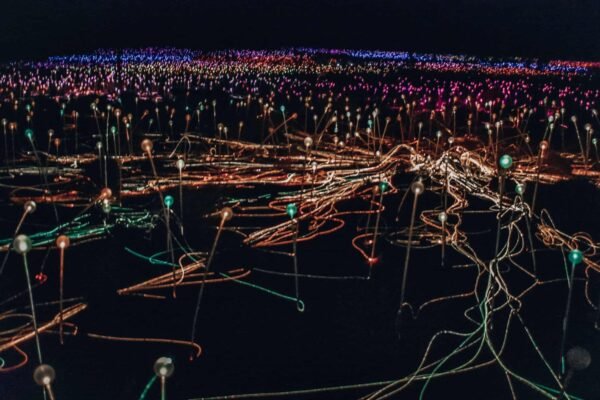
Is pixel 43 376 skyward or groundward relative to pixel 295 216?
skyward

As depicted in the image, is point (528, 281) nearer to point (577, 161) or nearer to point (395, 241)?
point (395, 241)

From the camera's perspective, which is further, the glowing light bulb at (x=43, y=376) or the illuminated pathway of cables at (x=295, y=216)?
the illuminated pathway of cables at (x=295, y=216)

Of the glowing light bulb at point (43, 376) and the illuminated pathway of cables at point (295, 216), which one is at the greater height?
the glowing light bulb at point (43, 376)

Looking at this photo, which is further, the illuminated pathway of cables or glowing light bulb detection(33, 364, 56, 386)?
the illuminated pathway of cables

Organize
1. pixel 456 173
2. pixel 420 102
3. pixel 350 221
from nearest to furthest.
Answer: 1. pixel 350 221
2. pixel 456 173
3. pixel 420 102

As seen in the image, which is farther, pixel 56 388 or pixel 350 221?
pixel 350 221

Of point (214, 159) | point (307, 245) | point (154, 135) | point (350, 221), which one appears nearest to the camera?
point (307, 245)

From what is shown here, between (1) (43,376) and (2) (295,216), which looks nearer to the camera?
(1) (43,376)

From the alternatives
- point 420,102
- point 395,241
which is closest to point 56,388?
point 395,241

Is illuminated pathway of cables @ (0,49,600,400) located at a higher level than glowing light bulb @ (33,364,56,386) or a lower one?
lower

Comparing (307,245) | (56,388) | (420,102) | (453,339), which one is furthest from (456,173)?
(420,102)
